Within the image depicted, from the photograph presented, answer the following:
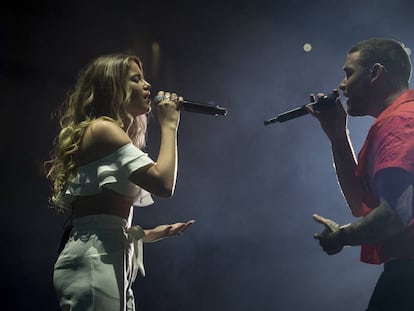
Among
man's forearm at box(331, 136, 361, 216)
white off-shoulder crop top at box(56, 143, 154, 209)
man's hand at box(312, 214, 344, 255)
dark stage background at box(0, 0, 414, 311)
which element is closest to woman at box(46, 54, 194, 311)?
white off-shoulder crop top at box(56, 143, 154, 209)

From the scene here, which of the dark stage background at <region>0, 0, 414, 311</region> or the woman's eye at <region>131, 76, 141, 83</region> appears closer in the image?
the woman's eye at <region>131, 76, 141, 83</region>

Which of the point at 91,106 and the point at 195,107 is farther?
the point at 195,107

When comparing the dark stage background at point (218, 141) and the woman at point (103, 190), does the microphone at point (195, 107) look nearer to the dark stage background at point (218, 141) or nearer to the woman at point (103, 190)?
the woman at point (103, 190)

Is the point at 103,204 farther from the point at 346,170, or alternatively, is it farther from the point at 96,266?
the point at 346,170

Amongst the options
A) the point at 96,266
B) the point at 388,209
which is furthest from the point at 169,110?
the point at 388,209

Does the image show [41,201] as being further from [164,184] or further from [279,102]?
[164,184]

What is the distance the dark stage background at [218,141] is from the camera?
3.03m

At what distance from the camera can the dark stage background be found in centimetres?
303

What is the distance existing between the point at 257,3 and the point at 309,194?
4.65 ft

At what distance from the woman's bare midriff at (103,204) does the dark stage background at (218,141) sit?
6.59ft

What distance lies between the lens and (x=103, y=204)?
1.18 meters

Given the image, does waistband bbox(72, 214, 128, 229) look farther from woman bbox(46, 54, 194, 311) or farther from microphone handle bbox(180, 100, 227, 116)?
microphone handle bbox(180, 100, 227, 116)

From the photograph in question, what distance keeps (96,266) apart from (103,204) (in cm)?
15

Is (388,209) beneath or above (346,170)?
beneath
